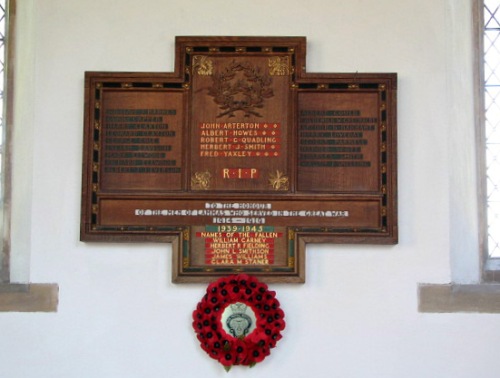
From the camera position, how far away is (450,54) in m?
2.76

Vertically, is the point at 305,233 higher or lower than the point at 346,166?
lower

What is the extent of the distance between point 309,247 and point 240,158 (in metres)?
0.56

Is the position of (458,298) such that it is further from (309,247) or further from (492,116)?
(492,116)

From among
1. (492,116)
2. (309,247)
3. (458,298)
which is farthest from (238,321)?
(492,116)

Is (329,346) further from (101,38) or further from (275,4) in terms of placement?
(101,38)

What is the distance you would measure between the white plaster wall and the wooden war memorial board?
9 cm

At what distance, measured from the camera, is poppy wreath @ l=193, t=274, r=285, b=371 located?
255 centimetres

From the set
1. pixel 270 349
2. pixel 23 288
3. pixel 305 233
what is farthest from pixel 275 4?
pixel 23 288

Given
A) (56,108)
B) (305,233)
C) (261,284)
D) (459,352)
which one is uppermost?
(56,108)

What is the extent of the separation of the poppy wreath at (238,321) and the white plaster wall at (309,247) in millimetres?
103

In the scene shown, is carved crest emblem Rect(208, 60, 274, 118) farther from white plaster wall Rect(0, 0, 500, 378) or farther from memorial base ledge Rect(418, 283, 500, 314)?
memorial base ledge Rect(418, 283, 500, 314)

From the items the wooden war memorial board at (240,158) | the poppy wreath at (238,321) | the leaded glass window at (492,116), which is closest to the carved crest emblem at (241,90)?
the wooden war memorial board at (240,158)

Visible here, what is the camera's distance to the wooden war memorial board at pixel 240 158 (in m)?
2.66

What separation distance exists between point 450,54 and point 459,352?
1.49 metres
